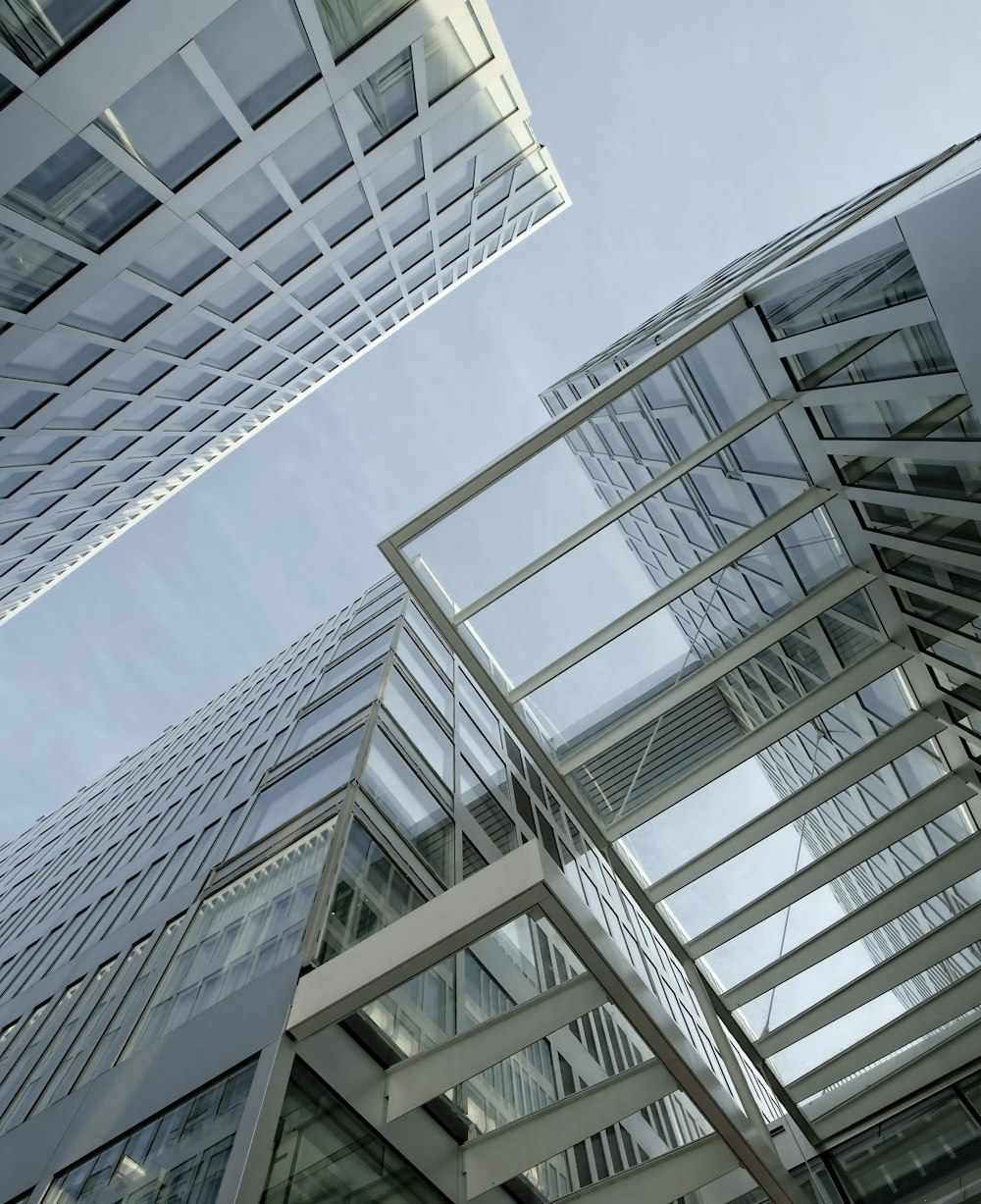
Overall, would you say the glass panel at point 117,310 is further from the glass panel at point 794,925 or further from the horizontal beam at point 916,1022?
the horizontal beam at point 916,1022

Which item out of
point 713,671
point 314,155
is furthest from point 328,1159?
point 314,155

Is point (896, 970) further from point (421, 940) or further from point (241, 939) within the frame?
point (241, 939)

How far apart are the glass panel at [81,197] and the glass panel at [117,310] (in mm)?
1426

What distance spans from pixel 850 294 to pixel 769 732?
7.54 metres

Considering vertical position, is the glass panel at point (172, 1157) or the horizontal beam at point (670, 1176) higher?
the glass panel at point (172, 1157)

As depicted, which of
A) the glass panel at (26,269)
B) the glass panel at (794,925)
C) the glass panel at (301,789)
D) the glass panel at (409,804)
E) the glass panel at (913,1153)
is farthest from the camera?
the glass panel at (794,925)

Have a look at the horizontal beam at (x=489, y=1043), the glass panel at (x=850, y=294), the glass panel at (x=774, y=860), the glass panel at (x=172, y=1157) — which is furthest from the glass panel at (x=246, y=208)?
the glass panel at (x=774, y=860)

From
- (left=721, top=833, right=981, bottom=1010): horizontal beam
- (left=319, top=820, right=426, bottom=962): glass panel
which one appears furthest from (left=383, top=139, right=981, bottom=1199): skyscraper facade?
(left=319, top=820, right=426, bottom=962): glass panel

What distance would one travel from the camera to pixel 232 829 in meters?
12.5


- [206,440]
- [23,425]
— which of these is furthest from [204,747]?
[23,425]

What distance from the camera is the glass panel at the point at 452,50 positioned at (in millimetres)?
15559

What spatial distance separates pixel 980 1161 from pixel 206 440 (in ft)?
93.5

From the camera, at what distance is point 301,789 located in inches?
434

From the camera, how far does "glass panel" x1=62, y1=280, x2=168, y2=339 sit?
13781 millimetres
